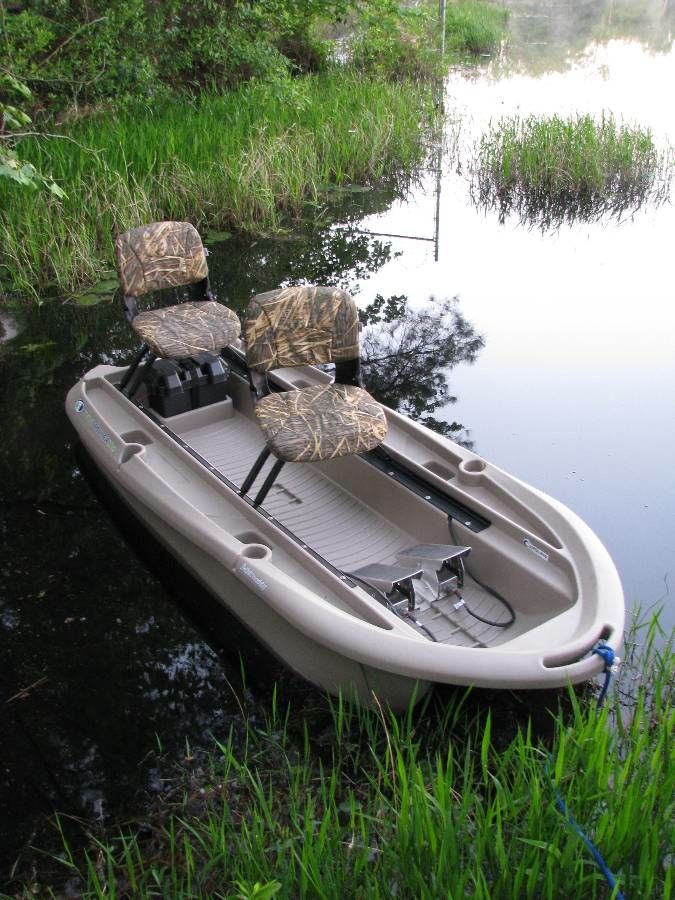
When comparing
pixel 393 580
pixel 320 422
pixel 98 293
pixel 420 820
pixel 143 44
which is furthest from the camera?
pixel 143 44

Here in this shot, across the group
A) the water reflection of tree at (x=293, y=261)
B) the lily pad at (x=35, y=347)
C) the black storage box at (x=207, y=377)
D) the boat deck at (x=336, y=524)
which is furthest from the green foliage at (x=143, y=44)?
the boat deck at (x=336, y=524)

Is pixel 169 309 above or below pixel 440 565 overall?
above

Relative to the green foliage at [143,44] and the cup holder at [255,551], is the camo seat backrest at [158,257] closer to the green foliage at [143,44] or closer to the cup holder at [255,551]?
the cup holder at [255,551]

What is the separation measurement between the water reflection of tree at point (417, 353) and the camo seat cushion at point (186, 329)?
121cm

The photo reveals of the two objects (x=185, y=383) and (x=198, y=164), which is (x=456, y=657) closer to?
(x=185, y=383)

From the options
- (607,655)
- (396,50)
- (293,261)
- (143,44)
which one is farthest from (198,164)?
(396,50)

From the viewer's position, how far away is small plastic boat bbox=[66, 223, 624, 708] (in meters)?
2.73

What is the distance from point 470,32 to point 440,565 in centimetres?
1468

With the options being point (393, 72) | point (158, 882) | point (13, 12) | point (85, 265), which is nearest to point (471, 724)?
point (158, 882)

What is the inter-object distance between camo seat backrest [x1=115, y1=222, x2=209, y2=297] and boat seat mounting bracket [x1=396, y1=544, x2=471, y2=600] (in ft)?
6.11

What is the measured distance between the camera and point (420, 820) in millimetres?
1975

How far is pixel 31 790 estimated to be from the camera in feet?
9.09

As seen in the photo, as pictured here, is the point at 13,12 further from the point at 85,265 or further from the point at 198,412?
the point at 198,412

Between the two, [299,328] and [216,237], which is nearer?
[299,328]
